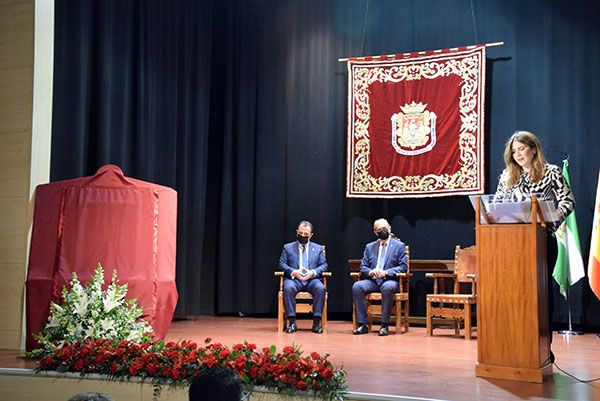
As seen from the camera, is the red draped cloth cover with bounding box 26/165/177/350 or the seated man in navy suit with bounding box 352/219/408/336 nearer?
the red draped cloth cover with bounding box 26/165/177/350

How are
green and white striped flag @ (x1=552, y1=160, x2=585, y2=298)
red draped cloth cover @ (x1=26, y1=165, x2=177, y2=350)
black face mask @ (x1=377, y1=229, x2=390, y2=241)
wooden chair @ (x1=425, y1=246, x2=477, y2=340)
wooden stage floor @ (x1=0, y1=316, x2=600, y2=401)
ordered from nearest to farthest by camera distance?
wooden stage floor @ (x1=0, y1=316, x2=600, y2=401) → red draped cloth cover @ (x1=26, y1=165, x2=177, y2=350) → wooden chair @ (x1=425, y1=246, x2=477, y2=340) → green and white striped flag @ (x1=552, y1=160, x2=585, y2=298) → black face mask @ (x1=377, y1=229, x2=390, y2=241)

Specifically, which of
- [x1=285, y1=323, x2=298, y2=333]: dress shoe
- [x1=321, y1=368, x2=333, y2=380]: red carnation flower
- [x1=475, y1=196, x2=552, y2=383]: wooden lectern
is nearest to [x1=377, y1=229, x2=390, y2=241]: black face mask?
[x1=285, y1=323, x2=298, y2=333]: dress shoe

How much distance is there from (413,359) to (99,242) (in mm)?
2190

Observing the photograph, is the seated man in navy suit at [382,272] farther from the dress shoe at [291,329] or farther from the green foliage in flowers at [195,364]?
the green foliage in flowers at [195,364]

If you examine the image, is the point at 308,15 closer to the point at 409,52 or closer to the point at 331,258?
the point at 409,52

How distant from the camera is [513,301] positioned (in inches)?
148

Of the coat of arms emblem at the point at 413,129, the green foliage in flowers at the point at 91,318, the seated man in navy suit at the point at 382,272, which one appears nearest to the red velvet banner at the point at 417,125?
the coat of arms emblem at the point at 413,129

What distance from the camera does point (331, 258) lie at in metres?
7.91

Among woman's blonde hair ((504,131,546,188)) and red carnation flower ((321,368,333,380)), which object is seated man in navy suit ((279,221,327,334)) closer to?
woman's blonde hair ((504,131,546,188))

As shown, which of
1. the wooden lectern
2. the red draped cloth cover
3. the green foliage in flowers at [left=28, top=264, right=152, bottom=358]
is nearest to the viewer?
the wooden lectern

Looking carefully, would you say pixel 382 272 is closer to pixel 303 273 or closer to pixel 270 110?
pixel 303 273

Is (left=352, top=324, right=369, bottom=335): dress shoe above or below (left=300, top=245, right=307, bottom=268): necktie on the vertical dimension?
below

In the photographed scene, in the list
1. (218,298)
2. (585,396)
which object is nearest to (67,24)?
(218,298)

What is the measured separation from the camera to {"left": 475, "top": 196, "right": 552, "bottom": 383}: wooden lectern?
3709 mm
